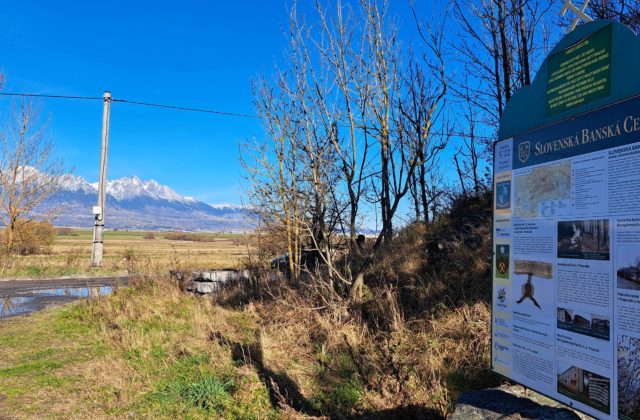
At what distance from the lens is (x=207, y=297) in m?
11.7

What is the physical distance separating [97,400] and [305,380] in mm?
2273

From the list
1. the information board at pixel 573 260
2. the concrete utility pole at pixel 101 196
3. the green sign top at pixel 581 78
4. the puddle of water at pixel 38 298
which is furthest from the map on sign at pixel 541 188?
the concrete utility pole at pixel 101 196

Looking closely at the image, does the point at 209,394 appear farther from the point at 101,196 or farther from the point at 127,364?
the point at 101,196

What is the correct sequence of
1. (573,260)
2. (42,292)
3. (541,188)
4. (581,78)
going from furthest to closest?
(42,292), (541,188), (581,78), (573,260)

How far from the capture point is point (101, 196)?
20.6 metres

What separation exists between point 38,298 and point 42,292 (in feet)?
4.91

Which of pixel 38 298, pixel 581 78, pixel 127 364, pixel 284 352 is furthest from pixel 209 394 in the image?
pixel 38 298

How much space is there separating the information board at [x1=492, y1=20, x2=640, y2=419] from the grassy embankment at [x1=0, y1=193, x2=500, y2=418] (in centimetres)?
197

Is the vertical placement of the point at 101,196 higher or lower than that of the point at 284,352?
higher

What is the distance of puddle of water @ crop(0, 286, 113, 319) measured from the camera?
36.6ft

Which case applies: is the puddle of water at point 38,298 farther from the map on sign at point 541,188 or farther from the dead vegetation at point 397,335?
the map on sign at point 541,188

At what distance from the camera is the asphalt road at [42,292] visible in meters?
11.4

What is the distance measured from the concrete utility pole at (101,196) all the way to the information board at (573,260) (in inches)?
788

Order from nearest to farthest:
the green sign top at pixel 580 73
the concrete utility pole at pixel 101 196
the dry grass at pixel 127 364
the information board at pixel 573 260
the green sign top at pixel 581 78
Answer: the information board at pixel 573 260 → the green sign top at pixel 581 78 → the green sign top at pixel 580 73 → the dry grass at pixel 127 364 → the concrete utility pole at pixel 101 196
